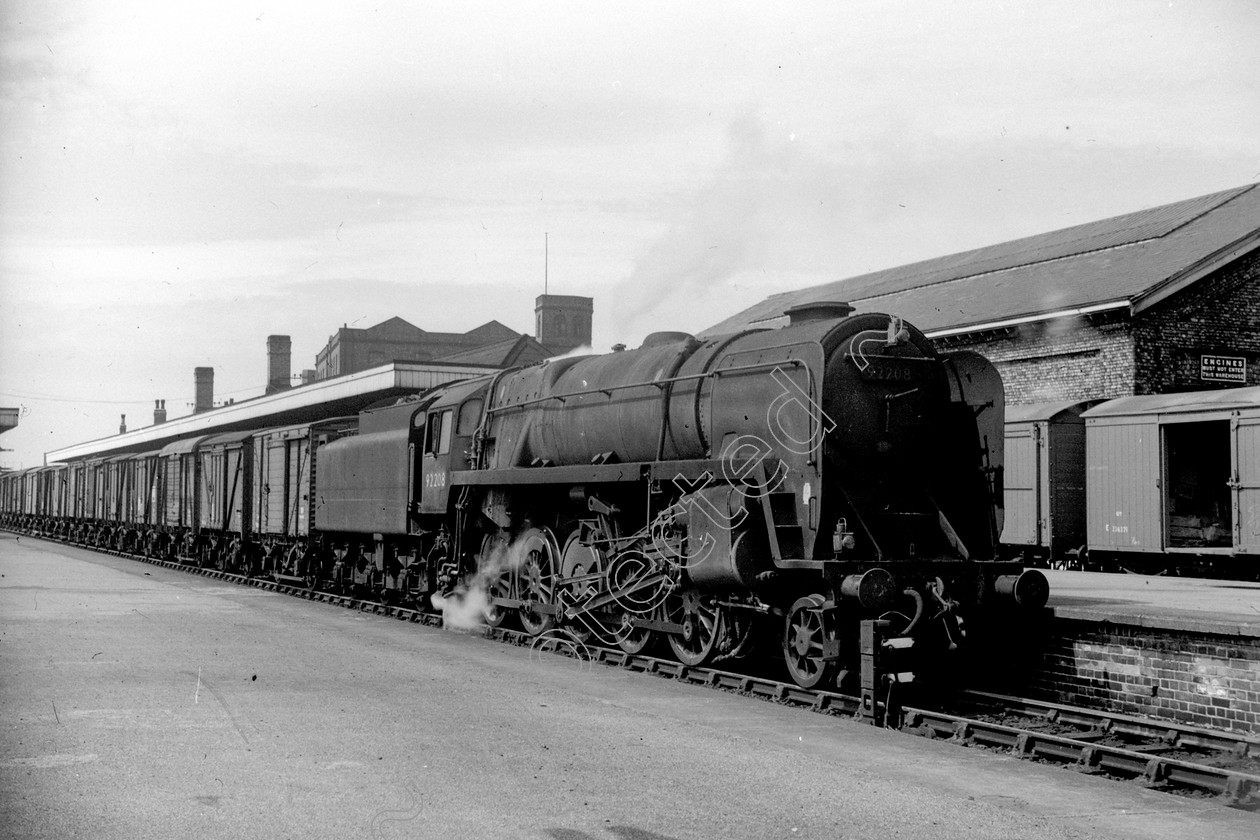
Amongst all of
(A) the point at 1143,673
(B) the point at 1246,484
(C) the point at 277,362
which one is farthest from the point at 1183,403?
(C) the point at 277,362

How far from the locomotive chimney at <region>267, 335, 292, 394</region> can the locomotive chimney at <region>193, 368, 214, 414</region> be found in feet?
26.5

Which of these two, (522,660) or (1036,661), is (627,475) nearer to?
(522,660)

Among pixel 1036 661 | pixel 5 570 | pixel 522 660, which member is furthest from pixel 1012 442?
pixel 5 570

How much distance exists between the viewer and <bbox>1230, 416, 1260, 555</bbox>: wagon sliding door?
15.6 meters

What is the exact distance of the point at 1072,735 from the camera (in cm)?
848

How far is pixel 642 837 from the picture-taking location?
5.39 meters

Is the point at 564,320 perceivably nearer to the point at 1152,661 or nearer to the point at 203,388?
the point at 203,388

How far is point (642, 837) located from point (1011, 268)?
2085cm

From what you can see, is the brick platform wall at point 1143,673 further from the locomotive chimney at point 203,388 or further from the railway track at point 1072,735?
the locomotive chimney at point 203,388

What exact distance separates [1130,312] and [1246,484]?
420cm

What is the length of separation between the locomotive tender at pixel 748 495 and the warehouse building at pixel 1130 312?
33.6 feet

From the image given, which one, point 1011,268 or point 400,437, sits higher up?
point 1011,268

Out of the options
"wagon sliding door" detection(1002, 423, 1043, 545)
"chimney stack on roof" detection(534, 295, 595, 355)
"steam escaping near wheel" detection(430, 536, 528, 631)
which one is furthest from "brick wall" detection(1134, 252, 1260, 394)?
"chimney stack on roof" detection(534, 295, 595, 355)

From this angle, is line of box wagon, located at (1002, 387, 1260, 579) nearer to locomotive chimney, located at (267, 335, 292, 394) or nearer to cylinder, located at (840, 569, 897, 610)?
cylinder, located at (840, 569, 897, 610)
